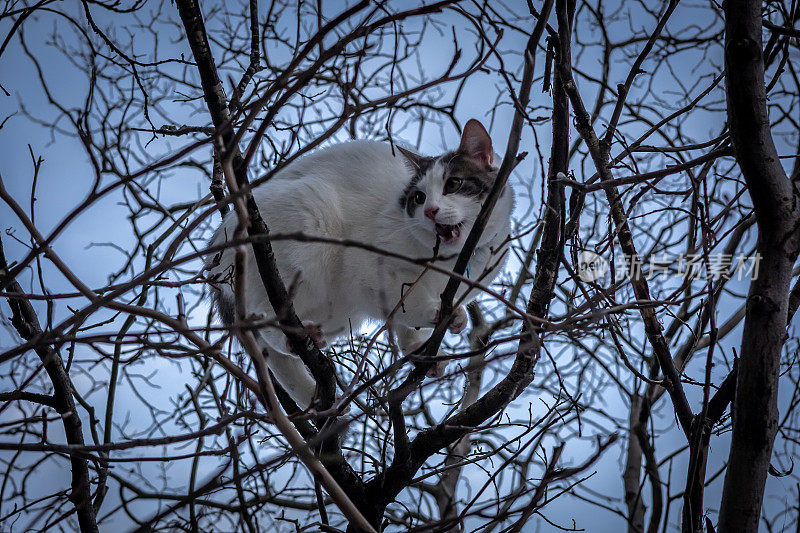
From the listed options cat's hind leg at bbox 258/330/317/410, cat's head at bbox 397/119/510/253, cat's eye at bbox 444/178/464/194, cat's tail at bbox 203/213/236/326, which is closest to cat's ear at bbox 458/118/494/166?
cat's head at bbox 397/119/510/253

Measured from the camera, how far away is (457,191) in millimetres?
2598

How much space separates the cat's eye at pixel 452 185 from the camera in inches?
102

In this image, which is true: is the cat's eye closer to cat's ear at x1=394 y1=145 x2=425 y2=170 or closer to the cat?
the cat

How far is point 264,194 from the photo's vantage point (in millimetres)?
2697

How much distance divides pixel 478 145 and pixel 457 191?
22cm

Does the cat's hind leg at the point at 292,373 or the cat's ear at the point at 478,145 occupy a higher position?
the cat's ear at the point at 478,145

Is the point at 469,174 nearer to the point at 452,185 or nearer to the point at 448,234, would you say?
the point at 452,185

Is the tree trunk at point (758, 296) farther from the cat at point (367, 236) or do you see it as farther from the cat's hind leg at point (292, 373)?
the cat's hind leg at point (292, 373)

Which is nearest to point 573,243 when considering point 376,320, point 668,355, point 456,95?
point 668,355

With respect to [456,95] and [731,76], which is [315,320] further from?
[731,76]

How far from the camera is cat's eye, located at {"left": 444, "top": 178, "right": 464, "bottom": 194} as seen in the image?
2598 millimetres

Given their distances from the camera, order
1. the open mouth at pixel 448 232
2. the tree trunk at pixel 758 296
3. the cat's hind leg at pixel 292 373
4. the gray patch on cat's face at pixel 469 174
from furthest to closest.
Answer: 1. the cat's hind leg at pixel 292 373
2. the gray patch on cat's face at pixel 469 174
3. the open mouth at pixel 448 232
4. the tree trunk at pixel 758 296

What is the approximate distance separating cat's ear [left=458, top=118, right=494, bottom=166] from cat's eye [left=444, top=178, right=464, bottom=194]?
130mm

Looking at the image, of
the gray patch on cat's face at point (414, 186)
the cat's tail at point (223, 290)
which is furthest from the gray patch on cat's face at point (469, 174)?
the cat's tail at point (223, 290)
